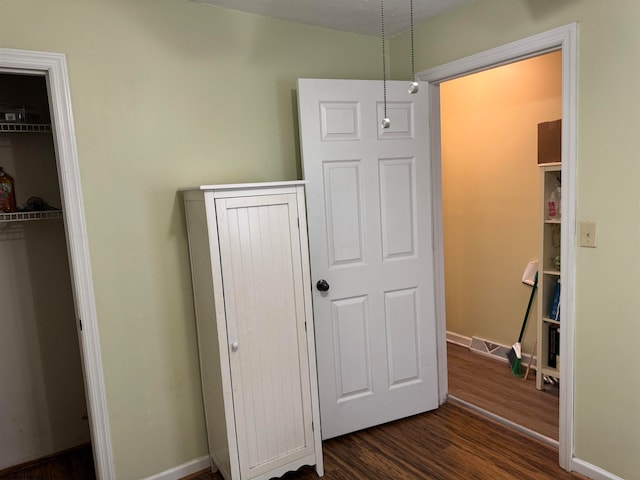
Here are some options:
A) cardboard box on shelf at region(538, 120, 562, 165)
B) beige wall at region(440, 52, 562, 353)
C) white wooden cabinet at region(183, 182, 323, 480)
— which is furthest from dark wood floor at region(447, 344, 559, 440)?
cardboard box on shelf at region(538, 120, 562, 165)

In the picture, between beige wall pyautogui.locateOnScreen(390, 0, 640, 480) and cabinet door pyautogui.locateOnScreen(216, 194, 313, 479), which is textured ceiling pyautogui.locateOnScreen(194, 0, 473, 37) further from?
cabinet door pyautogui.locateOnScreen(216, 194, 313, 479)

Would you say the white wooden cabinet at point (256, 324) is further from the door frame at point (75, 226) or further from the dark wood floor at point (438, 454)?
the door frame at point (75, 226)

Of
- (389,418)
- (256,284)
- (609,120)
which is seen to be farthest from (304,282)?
(609,120)

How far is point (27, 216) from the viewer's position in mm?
2342

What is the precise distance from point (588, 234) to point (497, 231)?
1565 millimetres

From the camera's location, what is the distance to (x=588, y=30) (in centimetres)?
192

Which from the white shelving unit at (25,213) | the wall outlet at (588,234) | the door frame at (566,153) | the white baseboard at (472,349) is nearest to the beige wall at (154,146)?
the white shelving unit at (25,213)

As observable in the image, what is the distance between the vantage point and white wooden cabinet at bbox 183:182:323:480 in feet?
6.54

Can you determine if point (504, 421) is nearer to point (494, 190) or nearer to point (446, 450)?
point (446, 450)

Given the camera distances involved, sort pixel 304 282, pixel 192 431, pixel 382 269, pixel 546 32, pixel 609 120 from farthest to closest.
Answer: pixel 382 269
pixel 192 431
pixel 304 282
pixel 546 32
pixel 609 120

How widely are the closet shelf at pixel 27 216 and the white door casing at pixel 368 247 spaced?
1354mm

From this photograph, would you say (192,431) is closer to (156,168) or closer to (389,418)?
(389,418)

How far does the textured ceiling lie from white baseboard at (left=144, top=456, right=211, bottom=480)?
236 centimetres

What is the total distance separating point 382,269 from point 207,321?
105cm
